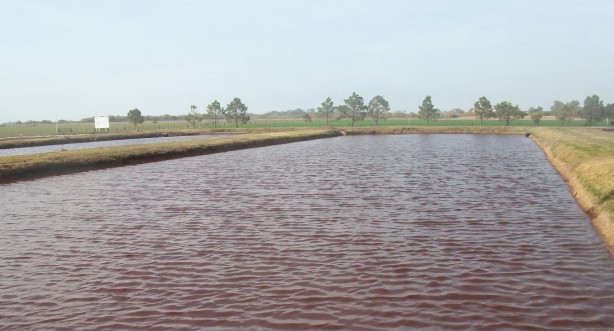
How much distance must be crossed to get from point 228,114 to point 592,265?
119302 millimetres

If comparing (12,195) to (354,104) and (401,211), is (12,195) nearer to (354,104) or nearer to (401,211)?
(401,211)

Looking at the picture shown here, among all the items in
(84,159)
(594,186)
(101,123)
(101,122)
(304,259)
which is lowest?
(304,259)

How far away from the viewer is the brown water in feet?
31.1

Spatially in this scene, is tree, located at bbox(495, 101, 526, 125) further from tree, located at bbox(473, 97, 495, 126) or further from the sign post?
Result: the sign post

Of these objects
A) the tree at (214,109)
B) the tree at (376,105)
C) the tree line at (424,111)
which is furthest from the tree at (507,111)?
the tree at (214,109)

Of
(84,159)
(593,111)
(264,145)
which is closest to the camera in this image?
(84,159)

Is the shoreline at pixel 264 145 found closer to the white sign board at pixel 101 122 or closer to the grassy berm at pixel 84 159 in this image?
the grassy berm at pixel 84 159

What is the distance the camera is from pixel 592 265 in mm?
12117

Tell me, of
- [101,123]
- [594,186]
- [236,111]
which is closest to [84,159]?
[594,186]

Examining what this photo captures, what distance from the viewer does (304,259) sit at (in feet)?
42.3

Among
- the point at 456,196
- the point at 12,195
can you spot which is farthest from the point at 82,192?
the point at 456,196

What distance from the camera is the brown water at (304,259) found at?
9484 mm

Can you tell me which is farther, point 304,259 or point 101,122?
point 101,122

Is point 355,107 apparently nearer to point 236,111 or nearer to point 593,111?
point 236,111
